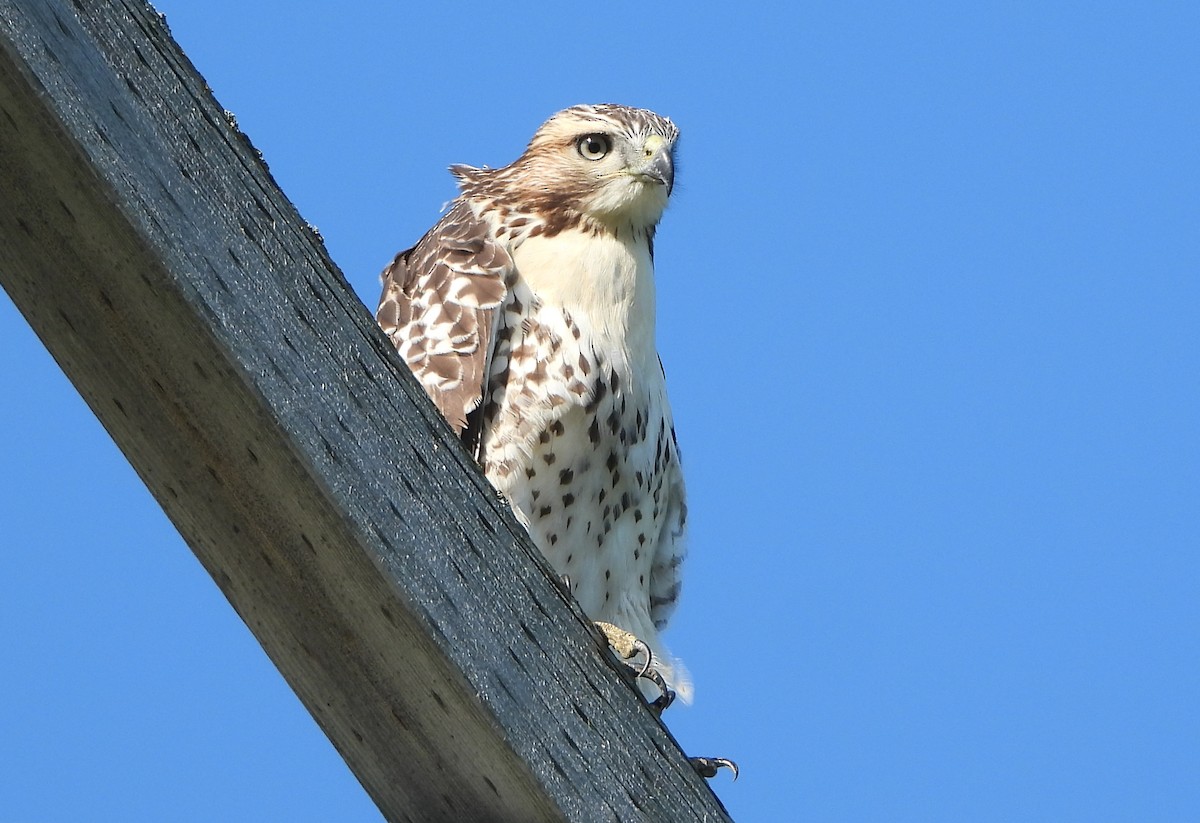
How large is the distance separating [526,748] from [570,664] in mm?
178

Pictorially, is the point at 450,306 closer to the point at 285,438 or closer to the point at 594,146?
the point at 594,146

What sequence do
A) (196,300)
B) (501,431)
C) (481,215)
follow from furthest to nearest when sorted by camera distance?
(481,215) → (501,431) → (196,300)

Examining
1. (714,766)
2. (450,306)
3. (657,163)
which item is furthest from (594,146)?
(714,766)

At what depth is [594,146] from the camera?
17.0ft

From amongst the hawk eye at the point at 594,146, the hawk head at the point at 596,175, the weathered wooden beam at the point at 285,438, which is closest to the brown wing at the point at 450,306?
the hawk head at the point at 596,175

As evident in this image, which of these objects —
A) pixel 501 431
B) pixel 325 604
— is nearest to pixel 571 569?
pixel 501 431

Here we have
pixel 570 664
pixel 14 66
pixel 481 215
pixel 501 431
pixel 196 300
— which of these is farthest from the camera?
pixel 481 215

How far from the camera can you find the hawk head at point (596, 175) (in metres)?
5.00

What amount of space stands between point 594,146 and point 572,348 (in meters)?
0.98

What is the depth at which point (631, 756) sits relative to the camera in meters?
2.16

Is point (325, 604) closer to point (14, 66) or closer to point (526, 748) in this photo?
point (526, 748)

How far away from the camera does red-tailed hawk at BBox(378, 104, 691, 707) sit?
14.4 ft

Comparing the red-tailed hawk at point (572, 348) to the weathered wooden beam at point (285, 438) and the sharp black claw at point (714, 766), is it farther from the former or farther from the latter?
the weathered wooden beam at point (285, 438)

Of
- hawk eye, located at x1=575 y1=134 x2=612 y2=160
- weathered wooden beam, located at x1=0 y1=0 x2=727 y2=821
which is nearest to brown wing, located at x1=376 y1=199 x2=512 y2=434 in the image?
hawk eye, located at x1=575 y1=134 x2=612 y2=160
